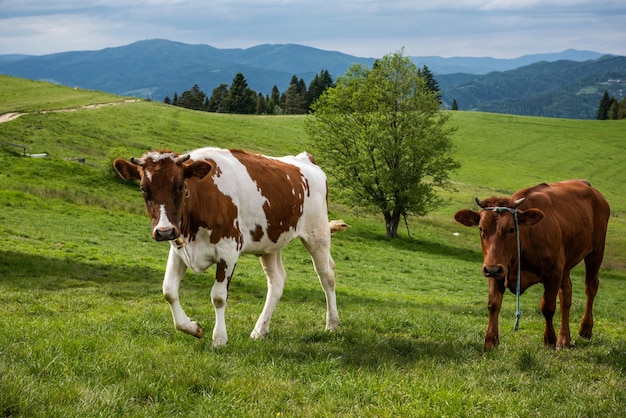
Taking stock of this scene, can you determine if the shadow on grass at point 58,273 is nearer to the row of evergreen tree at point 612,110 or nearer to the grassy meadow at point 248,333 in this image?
the grassy meadow at point 248,333

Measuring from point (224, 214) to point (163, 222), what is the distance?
1.17 metres

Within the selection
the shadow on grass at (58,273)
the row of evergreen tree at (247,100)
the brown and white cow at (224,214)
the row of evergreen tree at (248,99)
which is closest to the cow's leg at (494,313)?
the brown and white cow at (224,214)

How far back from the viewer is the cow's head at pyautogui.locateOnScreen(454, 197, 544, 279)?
878 cm

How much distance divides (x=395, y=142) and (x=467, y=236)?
37.3 feet

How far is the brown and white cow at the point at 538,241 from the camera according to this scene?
9.02m

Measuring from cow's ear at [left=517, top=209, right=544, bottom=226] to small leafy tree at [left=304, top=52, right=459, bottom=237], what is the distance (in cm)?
3210

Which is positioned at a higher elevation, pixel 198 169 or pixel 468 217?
pixel 198 169

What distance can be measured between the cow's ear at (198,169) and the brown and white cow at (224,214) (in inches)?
→ 0.5

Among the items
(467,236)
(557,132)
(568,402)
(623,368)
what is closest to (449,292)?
(623,368)

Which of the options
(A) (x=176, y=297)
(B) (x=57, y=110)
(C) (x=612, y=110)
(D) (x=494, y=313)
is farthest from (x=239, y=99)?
(A) (x=176, y=297)

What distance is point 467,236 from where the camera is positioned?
160 ft

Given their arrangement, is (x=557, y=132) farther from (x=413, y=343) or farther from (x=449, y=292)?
(x=413, y=343)

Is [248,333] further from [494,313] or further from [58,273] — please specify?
[58,273]

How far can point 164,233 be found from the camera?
757 centimetres
